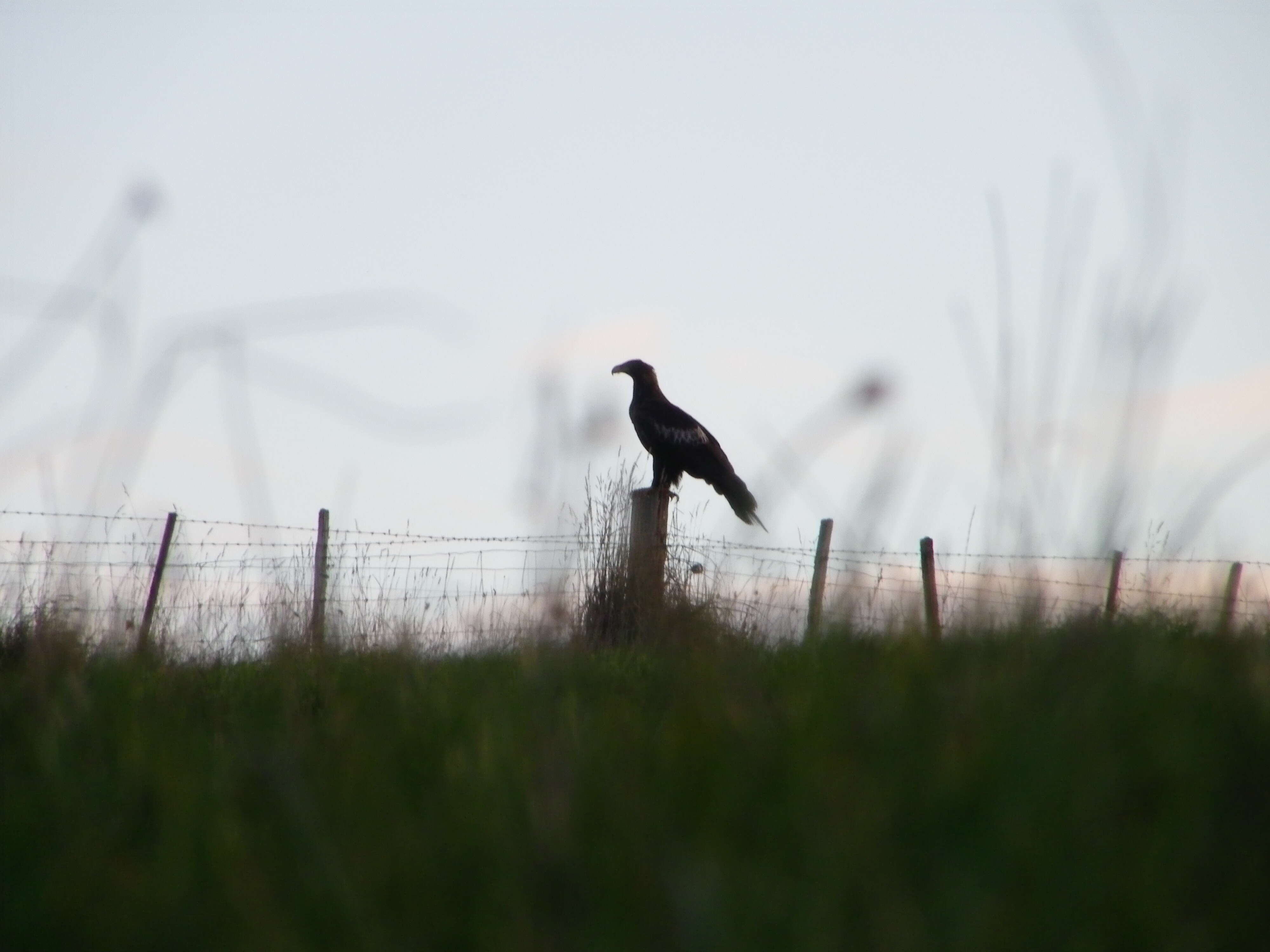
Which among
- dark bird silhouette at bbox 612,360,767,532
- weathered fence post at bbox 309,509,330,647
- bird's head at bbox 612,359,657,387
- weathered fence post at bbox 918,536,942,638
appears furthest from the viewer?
bird's head at bbox 612,359,657,387

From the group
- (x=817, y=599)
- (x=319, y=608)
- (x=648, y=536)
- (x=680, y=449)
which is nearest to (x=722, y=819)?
(x=319, y=608)

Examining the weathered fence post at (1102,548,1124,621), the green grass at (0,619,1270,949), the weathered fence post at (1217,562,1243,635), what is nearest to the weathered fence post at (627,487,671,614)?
the weathered fence post at (1102,548,1124,621)

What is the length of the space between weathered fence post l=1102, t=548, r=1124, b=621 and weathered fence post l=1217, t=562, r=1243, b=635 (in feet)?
0.70

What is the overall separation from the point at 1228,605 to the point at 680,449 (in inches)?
231

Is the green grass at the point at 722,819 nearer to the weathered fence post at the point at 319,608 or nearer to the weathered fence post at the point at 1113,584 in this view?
the weathered fence post at the point at 1113,584

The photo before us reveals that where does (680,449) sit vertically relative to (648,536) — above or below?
above

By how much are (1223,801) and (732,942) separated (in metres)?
0.79

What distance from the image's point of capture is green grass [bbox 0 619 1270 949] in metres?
1.25

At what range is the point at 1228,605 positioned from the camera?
8.46ft

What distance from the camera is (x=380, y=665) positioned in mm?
3041

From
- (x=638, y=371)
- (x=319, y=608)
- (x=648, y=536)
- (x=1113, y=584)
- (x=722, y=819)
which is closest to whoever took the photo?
(x=722, y=819)

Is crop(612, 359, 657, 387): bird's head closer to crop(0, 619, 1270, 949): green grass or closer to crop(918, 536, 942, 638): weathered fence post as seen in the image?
crop(918, 536, 942, 638): weathered fence post

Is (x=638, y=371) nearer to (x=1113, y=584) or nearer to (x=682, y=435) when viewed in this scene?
(x=682, y=435)

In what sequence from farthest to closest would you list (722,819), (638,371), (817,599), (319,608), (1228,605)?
(638,371), (817,599), (319,608), (1228,605), (722,819)
